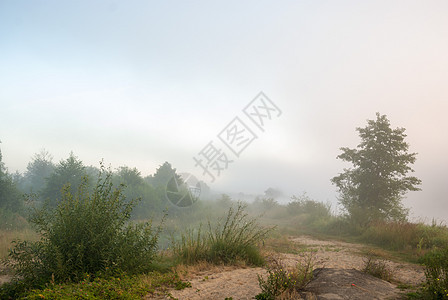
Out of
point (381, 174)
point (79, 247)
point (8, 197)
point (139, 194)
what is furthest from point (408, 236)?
point (8, 197)

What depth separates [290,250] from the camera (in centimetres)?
971

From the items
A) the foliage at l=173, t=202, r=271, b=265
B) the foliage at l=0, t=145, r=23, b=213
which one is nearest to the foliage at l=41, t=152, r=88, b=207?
the foliage at l=0, t=145, r=23, b=213

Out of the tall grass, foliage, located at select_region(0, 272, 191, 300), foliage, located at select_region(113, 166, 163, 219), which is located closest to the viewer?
foliage, located at select_region(0, 272, 191, 300)

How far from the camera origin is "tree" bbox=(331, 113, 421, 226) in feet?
53.9

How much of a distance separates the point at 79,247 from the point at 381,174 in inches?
676

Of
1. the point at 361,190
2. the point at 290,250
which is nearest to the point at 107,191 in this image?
the point at 290,250

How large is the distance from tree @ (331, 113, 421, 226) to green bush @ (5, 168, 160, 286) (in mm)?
14214

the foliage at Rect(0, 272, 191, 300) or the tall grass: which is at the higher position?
the tall grass

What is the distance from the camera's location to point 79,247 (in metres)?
5.05

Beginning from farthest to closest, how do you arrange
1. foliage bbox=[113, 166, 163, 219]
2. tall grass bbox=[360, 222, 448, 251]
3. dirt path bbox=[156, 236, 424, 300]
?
foliage bbox=[113, 166, 163, 219] < tall grass bbox=[360, 222, 448, 251] < dirt path bbox=[156, 236, 424, 300]

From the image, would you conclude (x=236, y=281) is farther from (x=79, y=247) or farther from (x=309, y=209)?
(x=309, y=209)

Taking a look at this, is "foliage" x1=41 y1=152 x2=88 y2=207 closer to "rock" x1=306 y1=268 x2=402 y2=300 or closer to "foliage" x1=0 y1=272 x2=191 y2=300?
"foliage" x1=0 y1=272 x2=191 y2=300

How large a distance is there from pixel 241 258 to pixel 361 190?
524 inches

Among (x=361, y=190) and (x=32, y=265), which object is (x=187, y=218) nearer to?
(x=361, y=190)
